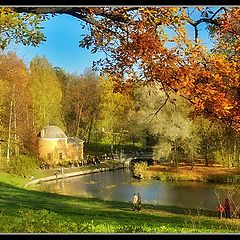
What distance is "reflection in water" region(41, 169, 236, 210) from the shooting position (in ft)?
26.7

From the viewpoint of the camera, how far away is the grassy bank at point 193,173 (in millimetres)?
7823

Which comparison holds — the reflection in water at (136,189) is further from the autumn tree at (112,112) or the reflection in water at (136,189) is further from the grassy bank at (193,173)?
the autumn tree at (112,112)

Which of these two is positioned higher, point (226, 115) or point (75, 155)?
point (226, 115)

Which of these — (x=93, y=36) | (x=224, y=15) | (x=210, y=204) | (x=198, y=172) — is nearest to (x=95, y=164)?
(x=198, y=172)

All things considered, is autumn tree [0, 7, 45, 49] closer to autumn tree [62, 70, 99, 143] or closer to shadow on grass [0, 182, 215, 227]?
autumn tree [62, 70, 99, 143]

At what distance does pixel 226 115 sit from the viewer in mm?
3902

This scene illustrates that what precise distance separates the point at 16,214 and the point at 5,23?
2548 millimetres

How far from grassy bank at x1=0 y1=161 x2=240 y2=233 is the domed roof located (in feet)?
3.16

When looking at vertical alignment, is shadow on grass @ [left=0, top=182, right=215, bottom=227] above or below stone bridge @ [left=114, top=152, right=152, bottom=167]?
below

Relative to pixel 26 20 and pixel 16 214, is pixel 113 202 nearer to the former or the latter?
pixel 16 214

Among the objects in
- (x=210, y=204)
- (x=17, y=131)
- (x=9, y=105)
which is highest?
(x=9, y=105)

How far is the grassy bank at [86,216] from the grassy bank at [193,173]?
638mm

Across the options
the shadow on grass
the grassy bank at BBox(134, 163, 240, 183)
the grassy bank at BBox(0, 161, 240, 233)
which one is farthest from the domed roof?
the grassy bank at BBox(134, 163, 240, 183)

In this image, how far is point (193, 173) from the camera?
26.4 feet
